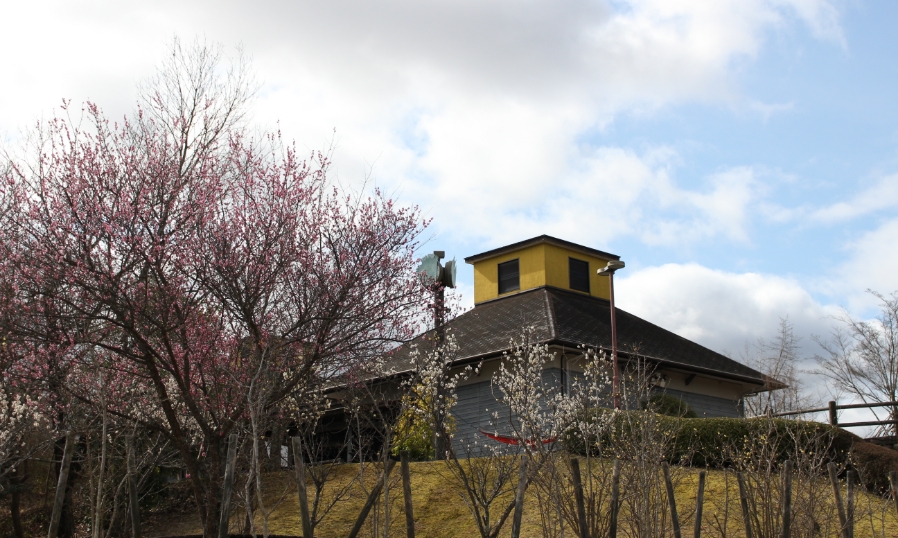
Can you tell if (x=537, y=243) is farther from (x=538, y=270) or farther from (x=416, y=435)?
(x=416, y=435)

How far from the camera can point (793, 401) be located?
2831 cm

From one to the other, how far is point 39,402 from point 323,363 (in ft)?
13.3

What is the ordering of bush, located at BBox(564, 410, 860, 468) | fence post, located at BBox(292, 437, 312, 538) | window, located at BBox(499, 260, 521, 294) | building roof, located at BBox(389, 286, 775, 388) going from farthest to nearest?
window, located at BBox(499, 260, 521, 294) < building roof, located at BBox(389, 286, 775, 388) < bush, located at BBox(564, 410, 860, 468) < fence post, located at BBox(292, 437, 312, 538)

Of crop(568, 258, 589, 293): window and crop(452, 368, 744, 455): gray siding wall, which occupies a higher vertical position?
crop(568, 258, 589, 293): window

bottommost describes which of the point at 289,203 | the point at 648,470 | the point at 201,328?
the point at 648,470

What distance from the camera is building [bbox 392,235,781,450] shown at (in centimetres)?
1981

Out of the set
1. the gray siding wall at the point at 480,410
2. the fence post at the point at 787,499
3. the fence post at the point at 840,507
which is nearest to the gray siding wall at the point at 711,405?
the gray siding wall at the point at 480,410

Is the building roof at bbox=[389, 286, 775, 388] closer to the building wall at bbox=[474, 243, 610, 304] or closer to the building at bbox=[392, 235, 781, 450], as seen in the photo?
the building at bbox=[392, 235, 781, 450]

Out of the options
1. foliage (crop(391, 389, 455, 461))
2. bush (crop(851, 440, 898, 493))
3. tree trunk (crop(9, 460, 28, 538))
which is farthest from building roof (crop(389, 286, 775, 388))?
tree trunk (crop(9, 460, 28, 538))

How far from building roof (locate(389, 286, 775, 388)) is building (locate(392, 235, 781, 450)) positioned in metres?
0.04

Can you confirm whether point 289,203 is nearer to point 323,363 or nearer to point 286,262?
point 286,262

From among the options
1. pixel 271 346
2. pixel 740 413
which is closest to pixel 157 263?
pixel 271 346

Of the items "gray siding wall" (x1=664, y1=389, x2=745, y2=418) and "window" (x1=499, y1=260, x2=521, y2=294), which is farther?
"window" (x1=499, y1=260, x2=521, y2=294)

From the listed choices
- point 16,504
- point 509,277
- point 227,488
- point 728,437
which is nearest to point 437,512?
point 728,437
